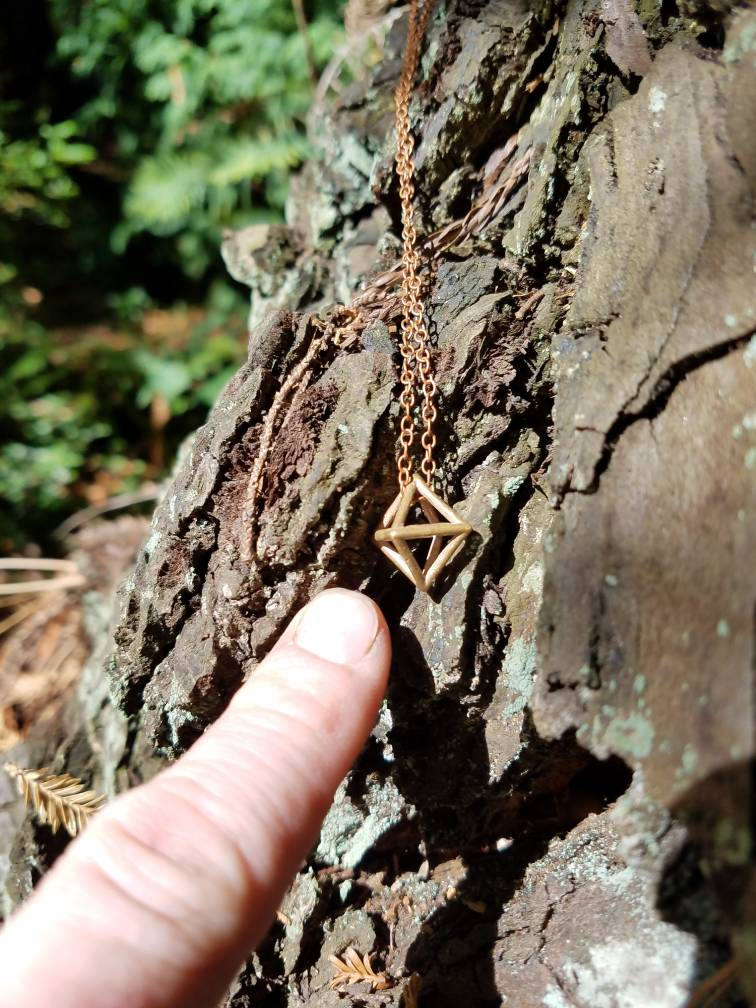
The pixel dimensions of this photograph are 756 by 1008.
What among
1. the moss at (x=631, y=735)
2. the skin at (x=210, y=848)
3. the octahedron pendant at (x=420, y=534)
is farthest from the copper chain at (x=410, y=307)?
the moss at (x=631, y=735)

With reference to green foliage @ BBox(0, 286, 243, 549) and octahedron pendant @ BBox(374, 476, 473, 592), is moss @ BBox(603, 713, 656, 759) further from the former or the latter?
green foliage @ BBox(0, 286, 243, 549)

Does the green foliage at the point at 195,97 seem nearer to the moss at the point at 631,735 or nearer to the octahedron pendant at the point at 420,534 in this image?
the octahedron pendant at the point at 420,534

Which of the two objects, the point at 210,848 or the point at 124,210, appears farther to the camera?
the point at 124,210

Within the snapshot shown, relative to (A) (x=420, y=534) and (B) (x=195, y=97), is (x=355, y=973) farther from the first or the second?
(B) (x=195, y=97)

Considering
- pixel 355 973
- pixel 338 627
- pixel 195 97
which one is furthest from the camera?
pixel 195 97

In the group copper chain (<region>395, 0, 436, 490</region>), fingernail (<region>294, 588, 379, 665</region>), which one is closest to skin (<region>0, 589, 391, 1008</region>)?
fingernail (<region>294, 588, 379, 665</region>)

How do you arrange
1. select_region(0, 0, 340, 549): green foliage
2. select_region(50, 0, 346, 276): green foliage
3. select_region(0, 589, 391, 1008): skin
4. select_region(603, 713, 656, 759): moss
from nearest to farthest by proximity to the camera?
1. select_region(0, 589, 391, 1008): skin
2. select_region(603, 713, 656, 759): moss
3. select_region(50, 0, 346, 276): green foliage
4. select_region(0, 0, 340, 549): green foliage

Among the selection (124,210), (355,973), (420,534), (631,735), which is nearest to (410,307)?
(420,534)
